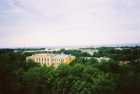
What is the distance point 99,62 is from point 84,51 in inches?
9.8

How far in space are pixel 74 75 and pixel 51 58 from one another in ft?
1.32

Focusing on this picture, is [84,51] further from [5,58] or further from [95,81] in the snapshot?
[5,58]

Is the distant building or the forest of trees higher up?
the distant building

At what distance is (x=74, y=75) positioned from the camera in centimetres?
338

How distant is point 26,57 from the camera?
341 centimetres

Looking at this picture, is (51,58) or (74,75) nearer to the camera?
(51,58)

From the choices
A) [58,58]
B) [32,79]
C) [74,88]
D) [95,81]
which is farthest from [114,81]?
[32,79]

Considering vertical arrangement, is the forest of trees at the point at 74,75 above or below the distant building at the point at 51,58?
below

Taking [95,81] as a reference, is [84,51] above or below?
above

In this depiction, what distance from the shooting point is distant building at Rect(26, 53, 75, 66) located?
3277 millimetres

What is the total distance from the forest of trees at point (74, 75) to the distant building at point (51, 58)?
55mm

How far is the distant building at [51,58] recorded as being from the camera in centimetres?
328

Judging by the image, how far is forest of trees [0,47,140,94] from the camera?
10.8 ft

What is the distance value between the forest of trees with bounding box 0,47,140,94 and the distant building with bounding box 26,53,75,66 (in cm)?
6
